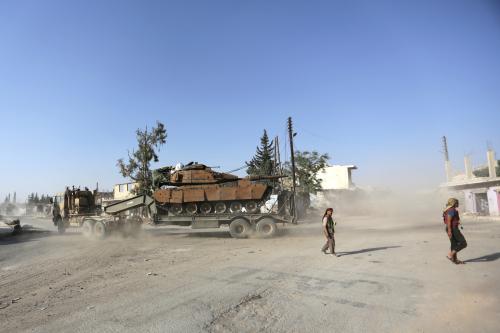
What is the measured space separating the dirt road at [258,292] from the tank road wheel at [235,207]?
5.83 m

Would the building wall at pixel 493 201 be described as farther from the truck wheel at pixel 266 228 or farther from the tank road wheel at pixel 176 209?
the tank road wheel at pixel 176 209

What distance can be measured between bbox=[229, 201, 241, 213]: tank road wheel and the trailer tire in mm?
6726

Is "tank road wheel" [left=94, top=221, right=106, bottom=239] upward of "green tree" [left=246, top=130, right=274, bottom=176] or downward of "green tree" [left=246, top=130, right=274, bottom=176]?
downward

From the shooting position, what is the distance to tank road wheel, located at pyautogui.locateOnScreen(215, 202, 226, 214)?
17656 mm

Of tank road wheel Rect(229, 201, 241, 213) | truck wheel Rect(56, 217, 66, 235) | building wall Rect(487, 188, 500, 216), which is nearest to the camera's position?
tank road wheel Rect(229, 201, 241, 213)

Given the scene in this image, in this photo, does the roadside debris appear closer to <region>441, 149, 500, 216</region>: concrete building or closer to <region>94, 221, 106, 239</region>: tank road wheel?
<region>94, 221, 106, 239</region>: tank road wheel

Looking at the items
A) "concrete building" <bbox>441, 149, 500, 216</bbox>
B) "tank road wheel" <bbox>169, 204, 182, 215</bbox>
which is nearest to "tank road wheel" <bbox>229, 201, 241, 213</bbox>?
"tank road wheel" <bbox>169, 204, 182, 215</bbox>

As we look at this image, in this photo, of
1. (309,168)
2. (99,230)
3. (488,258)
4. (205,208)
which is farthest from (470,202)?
(99,230)

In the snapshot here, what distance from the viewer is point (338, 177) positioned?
5712cm

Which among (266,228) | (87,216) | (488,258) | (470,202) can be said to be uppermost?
(87,216)

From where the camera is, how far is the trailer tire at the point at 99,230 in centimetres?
1816

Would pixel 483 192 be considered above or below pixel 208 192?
below

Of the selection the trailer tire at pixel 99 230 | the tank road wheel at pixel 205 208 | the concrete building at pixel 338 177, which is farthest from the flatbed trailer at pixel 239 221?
the concrete building at pixel 338 177

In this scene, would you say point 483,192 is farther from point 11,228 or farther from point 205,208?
point 11,228
